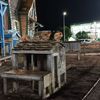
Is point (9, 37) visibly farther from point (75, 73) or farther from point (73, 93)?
point (73, 93)

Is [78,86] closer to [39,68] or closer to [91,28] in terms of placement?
[39,68]

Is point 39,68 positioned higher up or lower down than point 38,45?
lower down

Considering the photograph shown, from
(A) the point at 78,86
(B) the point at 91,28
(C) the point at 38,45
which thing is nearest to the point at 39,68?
(C) the point at 38,45

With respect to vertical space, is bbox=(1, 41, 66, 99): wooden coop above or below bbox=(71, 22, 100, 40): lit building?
below

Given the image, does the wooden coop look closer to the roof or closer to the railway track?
the roof

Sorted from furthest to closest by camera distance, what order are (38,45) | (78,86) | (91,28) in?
(91,28) → (78,86) → (38,45)

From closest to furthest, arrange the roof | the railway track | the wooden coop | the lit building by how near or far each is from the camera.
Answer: the wooden coop < the railway track < the roof < the lit building

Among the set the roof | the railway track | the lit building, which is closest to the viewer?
the railway track

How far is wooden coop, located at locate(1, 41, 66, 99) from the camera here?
25.4 feet

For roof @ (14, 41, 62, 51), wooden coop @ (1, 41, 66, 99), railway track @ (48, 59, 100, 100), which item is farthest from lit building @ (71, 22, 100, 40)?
roof @ (14, 41, 62, 51)

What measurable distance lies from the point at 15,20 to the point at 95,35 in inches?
1519

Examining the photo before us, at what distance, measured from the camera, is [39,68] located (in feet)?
28.7

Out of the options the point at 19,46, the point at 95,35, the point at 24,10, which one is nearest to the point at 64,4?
the point at 95,35

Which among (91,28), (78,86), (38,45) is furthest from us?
(91,28)
